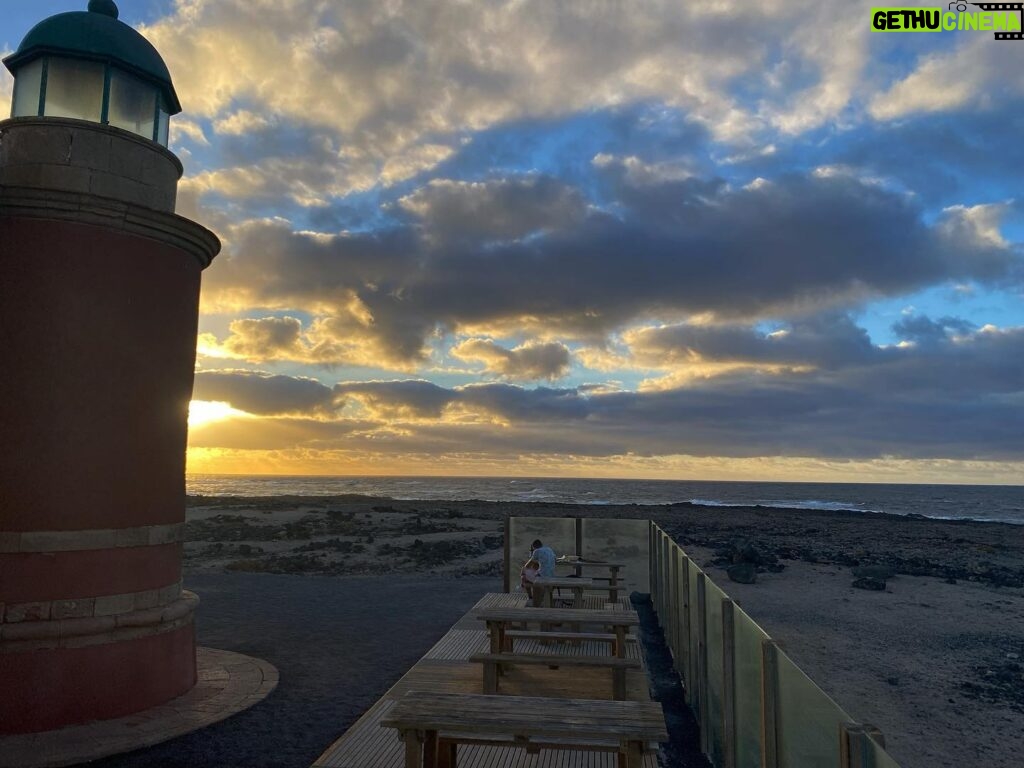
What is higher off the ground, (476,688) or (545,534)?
(545,534)

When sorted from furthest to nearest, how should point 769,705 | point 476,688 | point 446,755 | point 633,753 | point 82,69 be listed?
1. point 82,69
2. point 476,688
3. point 446,755
4. point 633,753
5. point 769,705

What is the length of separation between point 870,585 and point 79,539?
2222 centimetres

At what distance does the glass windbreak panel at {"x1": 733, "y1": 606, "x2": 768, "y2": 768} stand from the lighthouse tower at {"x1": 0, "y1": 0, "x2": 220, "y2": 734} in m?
6.63

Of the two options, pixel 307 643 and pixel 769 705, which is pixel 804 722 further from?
pixel 307 643

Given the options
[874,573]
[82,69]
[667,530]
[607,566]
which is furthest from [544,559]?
[667,530]

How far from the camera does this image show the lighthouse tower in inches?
304

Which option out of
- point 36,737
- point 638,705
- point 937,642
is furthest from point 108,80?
point 937,642

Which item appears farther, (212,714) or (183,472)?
(183,472)

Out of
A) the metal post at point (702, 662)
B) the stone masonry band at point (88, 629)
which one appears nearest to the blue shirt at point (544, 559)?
the metal post at point (702, 662)

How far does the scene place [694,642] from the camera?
9.20 metres

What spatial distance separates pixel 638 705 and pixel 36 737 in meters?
6.33

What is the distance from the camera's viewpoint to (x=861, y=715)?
10359 millimetres

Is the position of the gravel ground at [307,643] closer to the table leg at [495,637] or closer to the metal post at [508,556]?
the metal post at [508,556]

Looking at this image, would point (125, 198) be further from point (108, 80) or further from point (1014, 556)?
point (1014, 556)
